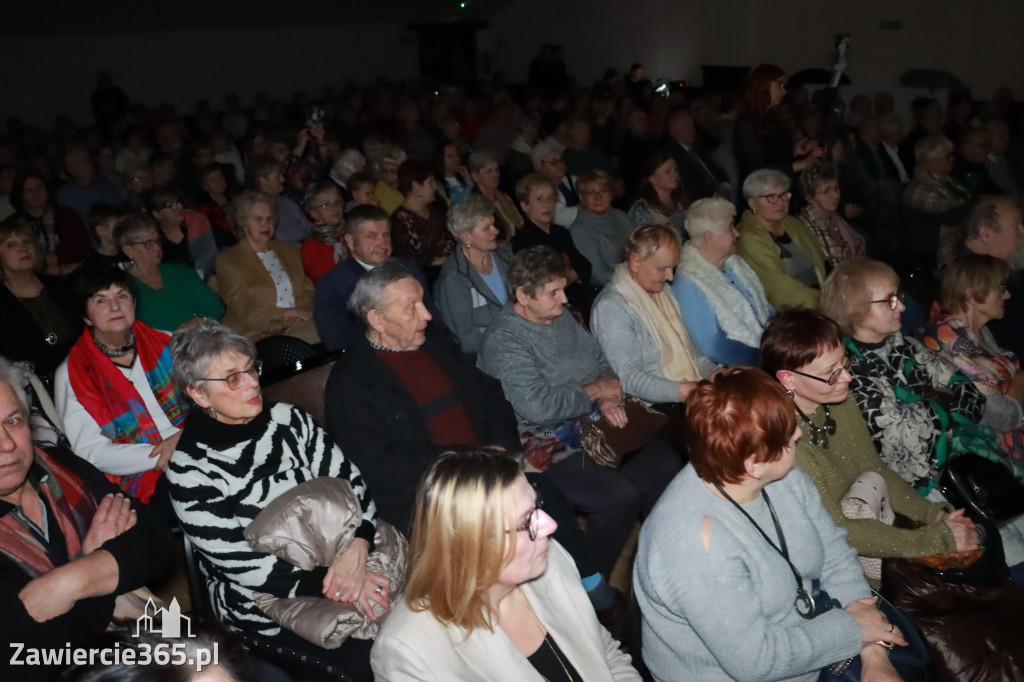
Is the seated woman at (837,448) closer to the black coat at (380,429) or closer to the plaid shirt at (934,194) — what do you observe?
the black coat at (380,429)

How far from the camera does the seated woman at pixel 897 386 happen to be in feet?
9.48

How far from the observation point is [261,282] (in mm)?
4695

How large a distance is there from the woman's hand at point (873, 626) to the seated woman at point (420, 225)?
3227mm

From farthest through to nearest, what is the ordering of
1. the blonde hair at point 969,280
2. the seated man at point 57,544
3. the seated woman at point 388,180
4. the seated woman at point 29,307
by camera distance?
the seated woman at point 388,180 < the seated woman at point 29,307 < the blonde hair at point 969,280 < the seated man at point 57,544

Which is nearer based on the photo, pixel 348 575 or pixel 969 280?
pixel 348 575

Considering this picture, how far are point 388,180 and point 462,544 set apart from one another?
16.0ft

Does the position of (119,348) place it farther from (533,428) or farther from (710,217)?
(710,217)

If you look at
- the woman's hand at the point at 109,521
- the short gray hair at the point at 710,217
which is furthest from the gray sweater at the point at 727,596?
the short gray hair at the point at 710,217

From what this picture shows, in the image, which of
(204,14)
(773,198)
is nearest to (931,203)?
(773,198)

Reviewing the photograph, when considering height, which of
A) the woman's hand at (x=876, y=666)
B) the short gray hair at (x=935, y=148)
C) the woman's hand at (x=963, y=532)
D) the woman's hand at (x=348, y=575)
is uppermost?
the short gray hair at (x=935, y=148)

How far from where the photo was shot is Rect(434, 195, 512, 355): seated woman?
409 cm

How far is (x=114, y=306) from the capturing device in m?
3.04

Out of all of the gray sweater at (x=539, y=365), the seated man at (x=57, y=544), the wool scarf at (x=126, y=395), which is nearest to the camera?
the seated man at (x=57, y=544)

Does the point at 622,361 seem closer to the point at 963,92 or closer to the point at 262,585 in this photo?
the point at 262,585
